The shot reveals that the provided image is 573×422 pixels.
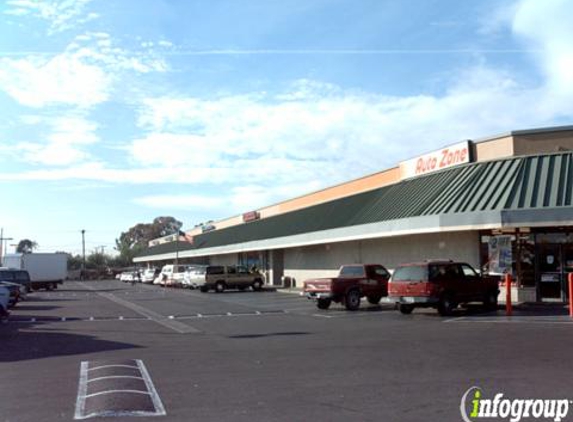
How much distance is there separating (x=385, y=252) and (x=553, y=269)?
388 inches

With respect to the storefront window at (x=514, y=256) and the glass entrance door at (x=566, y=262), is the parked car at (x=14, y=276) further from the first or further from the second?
the glass entrance door at (x=566, y=262)

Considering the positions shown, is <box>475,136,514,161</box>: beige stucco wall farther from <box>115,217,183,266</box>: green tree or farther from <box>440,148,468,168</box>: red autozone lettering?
<box>115,217,183,266</box>: green tree

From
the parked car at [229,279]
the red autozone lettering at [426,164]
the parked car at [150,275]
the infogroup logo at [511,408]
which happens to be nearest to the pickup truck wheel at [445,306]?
the red autozone lettering at [426,164]

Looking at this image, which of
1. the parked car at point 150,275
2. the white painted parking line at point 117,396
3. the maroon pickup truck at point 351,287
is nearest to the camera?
the white painted parking line at point 117,396

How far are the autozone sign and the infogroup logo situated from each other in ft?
68.0

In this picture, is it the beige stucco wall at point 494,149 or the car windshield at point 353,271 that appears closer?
the beige stucco wall at point 494,149

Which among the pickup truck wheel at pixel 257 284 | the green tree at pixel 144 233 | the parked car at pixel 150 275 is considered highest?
the green tree at pixel 144 233

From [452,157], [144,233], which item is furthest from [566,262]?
[144,233]

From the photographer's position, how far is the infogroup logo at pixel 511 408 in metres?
7.84

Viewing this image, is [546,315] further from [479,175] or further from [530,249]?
[479,175]

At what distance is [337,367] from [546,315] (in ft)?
38.8

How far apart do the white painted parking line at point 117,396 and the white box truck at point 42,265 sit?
49.2 m

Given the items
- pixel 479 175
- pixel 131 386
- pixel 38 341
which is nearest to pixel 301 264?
pixel 479 175

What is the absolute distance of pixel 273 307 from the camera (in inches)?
1135
